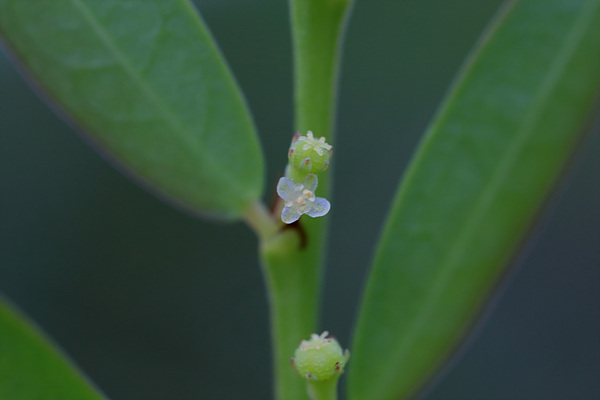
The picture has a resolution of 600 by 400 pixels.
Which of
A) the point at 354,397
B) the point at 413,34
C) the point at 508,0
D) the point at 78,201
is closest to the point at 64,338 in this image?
the point at 78,201

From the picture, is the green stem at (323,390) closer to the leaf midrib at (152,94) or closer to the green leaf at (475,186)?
the green leaf at (475,186)

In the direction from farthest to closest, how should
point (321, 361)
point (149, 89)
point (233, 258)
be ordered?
point (233, 258), point (149, 89), point (321, 361)

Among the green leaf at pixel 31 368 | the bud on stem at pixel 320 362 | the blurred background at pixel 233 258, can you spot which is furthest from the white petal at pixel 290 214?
the blurred background at pixel 233 258

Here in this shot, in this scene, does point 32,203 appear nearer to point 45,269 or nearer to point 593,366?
point 45,269

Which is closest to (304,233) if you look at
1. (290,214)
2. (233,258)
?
(290,214)

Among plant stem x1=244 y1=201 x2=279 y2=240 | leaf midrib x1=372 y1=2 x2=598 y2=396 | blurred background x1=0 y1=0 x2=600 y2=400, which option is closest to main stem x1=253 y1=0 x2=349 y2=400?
plant stem x1=244 y1=201 x2=279 y2=240

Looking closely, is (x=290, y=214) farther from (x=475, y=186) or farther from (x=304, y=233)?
(x=475, y=186)
